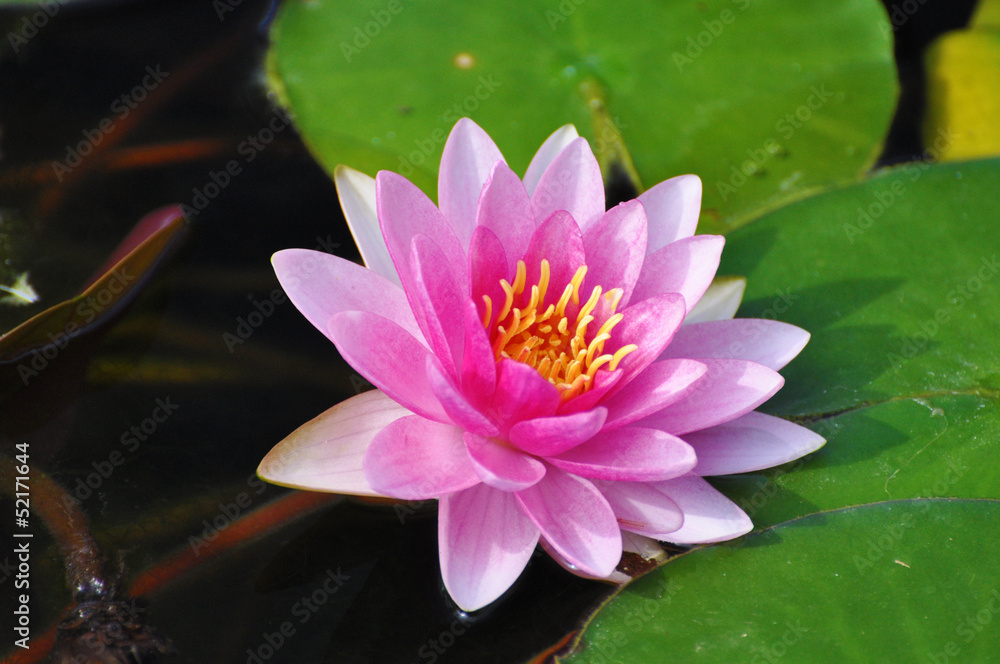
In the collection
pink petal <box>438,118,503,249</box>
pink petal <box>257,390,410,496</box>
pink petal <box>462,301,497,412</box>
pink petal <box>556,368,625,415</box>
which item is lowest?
pink petal <box>556,368,625,415</box>

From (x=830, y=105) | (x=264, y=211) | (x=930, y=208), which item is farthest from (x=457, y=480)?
(x=830, y=105)

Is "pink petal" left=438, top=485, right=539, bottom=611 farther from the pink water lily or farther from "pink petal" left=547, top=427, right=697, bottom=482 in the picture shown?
"pink petal" left=547, top=427, right=697, bottom=482

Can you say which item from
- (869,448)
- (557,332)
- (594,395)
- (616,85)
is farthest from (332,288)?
(616,85)

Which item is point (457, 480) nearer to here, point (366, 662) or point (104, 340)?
point (366, 662)

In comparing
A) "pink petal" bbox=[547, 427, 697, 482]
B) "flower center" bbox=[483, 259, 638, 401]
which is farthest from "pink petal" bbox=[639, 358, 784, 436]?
"flower center" bbox=[483, 259, 638, 401]

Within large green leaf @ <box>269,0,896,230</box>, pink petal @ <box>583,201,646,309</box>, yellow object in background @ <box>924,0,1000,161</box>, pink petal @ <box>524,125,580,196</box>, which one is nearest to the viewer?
pink petal @ <box>583,201,646,309</box>

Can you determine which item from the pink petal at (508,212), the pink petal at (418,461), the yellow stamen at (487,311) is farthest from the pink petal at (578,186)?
the pink petal at (418,461)
